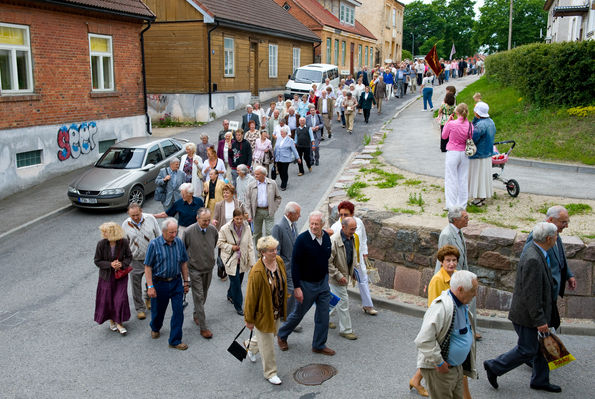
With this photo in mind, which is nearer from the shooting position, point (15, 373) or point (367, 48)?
point (15, 373)

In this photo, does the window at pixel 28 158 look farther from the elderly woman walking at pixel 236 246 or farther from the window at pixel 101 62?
the elderly woman walking at pixel 236 246

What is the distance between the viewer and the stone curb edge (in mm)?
7750

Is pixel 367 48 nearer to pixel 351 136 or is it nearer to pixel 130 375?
pixel 351 136

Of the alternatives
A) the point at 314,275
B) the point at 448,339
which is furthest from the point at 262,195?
the point at 448,339

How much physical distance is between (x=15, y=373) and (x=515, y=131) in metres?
15.1

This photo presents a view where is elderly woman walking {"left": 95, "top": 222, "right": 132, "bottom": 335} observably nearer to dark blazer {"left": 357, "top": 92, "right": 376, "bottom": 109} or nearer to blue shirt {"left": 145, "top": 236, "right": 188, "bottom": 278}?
blue shirt {"left": 145, "top": 236, "right": 188, "bottom": 278}

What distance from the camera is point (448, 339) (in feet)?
16.4

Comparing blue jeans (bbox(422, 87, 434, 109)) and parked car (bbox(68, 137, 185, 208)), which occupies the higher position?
blue jeans (bbox(422, 87, 434, 109))

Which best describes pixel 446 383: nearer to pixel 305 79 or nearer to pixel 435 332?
pixel 435 332

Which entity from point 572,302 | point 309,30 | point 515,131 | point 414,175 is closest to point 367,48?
point 309,30

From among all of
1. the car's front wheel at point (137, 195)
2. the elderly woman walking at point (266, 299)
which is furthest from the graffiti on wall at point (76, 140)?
the elderly woman walking at point (266, 299)

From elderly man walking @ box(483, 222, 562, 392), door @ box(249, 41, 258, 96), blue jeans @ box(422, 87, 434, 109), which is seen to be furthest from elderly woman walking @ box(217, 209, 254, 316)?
door @ box(249, 41, 258, 96)

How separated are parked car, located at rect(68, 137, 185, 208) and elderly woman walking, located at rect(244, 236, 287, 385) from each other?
27.1ft

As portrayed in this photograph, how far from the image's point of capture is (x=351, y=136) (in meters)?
22.6
